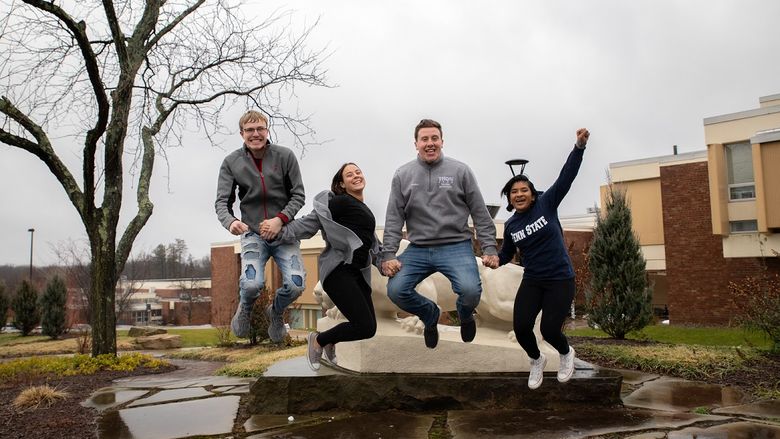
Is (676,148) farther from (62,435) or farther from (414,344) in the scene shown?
(62,435)

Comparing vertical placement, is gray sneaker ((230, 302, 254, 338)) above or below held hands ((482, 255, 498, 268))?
below

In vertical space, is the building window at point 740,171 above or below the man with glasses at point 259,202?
above

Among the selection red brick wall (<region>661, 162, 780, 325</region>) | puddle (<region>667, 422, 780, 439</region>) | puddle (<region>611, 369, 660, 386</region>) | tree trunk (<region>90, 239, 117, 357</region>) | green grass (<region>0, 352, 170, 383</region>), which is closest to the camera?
puddle (<region>667, 422, 780, 439</region>)

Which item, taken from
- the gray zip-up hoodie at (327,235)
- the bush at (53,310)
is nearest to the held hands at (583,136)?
the gray zip-up hoodie at (327,235)

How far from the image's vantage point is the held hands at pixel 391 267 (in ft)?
16.2

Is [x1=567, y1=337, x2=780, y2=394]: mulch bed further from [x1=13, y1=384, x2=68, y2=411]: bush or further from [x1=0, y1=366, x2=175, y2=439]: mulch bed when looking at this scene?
[x1=13, y1=384, x2=68, y2=411]: bush

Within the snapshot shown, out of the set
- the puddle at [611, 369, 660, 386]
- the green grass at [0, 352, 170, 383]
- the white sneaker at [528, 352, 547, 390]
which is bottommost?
the green grass at [0, 352, 170, 383]

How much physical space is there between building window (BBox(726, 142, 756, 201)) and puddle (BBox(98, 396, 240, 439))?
790 inches

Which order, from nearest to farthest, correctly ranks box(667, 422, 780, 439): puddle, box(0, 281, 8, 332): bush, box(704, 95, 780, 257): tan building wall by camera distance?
box(667, 422, 780, 439): puddle < box(704, 95, 780, 257): tan building wall < box(0, 281, 8, 332): bush

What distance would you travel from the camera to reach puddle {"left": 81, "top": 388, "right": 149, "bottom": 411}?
6.46 m

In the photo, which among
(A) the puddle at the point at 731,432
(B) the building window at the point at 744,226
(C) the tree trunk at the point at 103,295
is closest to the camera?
(A) the puddle at the point at 731,432

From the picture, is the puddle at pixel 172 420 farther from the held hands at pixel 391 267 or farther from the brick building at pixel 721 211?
the brick building at pixel 721 211

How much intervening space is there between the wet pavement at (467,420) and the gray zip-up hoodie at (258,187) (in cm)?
160

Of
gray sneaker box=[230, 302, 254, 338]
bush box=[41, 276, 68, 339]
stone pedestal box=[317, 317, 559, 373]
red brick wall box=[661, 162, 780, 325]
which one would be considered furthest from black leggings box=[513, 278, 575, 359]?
bush box=[41, 276, 68, 339]
